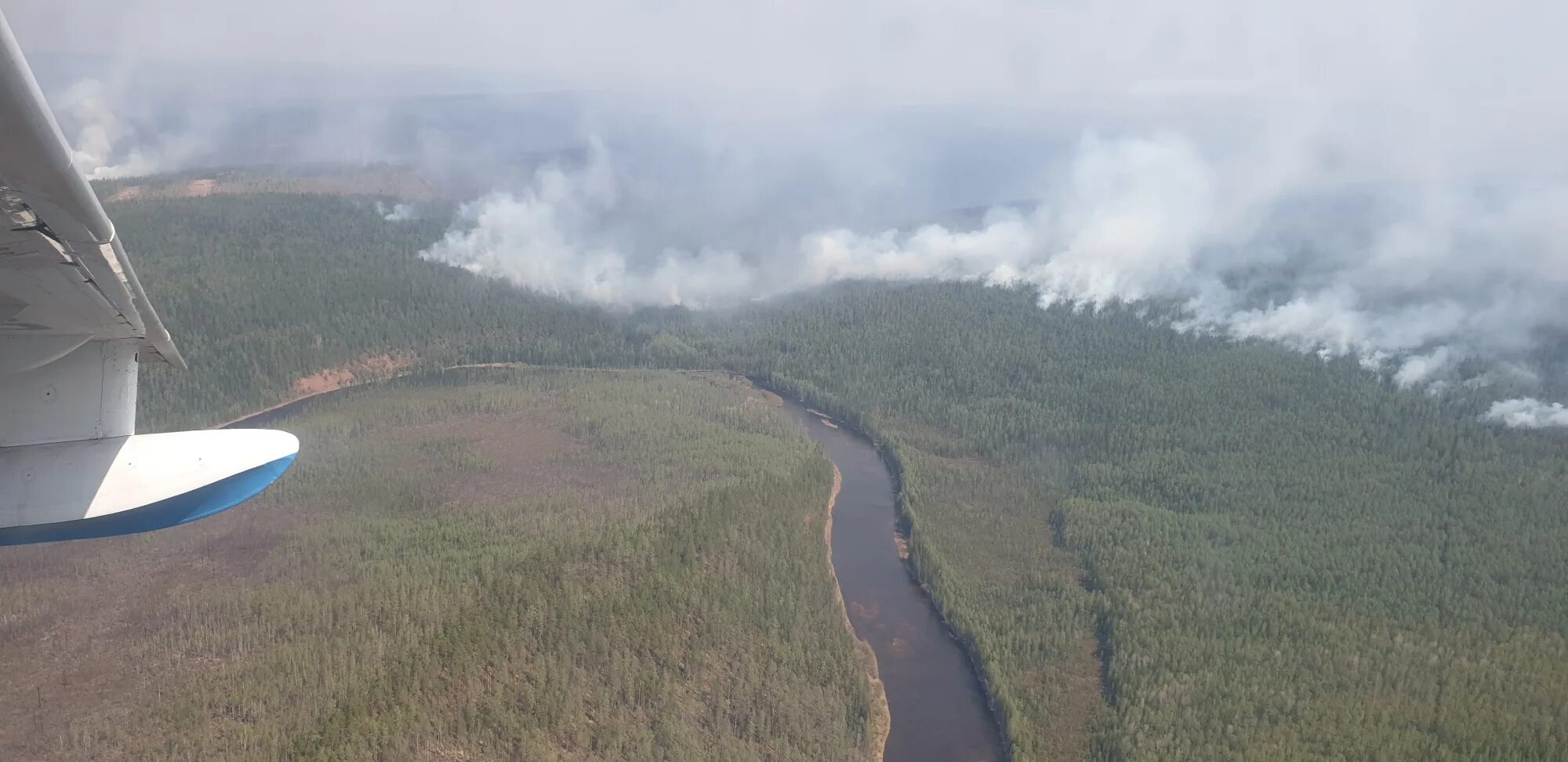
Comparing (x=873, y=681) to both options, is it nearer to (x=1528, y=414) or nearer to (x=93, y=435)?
(x=93, y=435)

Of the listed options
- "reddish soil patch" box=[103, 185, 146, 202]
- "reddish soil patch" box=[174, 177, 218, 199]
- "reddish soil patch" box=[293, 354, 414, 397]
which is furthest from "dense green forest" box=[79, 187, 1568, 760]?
"reddish soil patch" box=[174, 177, 218, 199]

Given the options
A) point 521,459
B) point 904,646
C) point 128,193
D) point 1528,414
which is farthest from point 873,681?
point 128,193

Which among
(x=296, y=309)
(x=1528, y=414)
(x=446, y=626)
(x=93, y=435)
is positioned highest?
(x=296, y=309)

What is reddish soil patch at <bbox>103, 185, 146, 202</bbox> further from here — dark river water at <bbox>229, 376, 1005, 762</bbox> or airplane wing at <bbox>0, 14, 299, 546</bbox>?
airplane wing at <bbox>0, 14, 299, 546</bbox>

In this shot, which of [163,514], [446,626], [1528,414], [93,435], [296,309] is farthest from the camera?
[296,309]

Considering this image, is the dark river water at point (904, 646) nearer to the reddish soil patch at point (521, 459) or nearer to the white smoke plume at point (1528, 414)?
the reddish soil patch at point (521, 459)

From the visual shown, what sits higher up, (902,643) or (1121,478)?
(1121,478)

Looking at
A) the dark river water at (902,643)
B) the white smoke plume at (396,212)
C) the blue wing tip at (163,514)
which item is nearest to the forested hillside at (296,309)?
the white smoke plume at (396,212)
